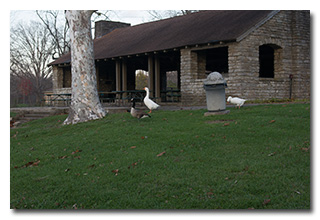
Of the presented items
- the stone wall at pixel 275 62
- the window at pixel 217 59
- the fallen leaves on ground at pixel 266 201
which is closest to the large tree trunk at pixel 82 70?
the stone wall at pixel 275 62

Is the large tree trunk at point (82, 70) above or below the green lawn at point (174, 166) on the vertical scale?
above

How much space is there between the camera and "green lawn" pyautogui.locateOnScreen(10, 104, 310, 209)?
16.2 feet

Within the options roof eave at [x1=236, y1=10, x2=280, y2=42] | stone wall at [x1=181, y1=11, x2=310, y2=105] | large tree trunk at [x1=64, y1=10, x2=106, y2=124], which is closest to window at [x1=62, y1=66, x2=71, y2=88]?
stone wall at [x1=181, y1=11, x2=310, y2=105]

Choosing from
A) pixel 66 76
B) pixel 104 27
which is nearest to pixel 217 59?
pixel 66 76

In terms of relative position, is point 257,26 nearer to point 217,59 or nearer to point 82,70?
point 217,59

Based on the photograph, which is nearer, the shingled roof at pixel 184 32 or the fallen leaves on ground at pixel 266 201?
the fallen leaves on ground at pixel 266 201

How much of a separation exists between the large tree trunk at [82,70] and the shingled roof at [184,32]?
7006 mm

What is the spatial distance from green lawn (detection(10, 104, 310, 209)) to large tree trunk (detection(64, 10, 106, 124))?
8.31 feet

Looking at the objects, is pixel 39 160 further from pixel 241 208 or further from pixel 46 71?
pixel 46 71

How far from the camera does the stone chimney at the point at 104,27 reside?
105 ft

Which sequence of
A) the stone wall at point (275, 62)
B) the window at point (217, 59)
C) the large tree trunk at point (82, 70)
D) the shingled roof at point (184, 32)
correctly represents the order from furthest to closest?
the window at point (217, 59)
the shingled roof at point (184, 32)
the stone wall at point (275, 62)
the large tree trunk at point (82, 70)

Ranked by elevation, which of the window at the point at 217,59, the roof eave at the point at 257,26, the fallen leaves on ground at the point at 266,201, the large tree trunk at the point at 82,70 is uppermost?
the roof eave at the point at 257,26

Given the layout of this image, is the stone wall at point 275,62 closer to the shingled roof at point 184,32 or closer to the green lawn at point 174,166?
the shingled roof at point 184,32

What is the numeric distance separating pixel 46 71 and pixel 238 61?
104 ft
